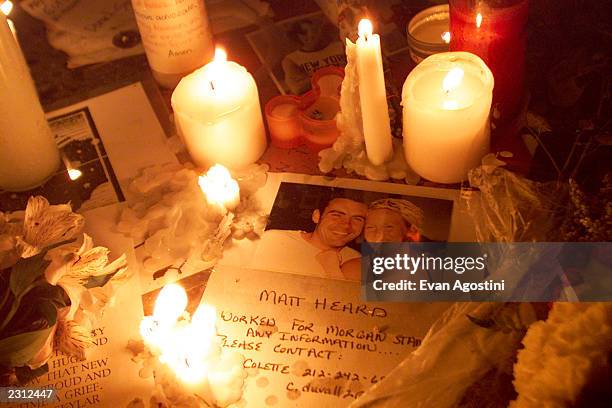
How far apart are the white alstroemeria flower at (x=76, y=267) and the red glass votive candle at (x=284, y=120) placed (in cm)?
23

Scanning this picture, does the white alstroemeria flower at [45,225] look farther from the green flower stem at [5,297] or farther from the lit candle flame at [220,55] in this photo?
the lit candle flame at [220,55]

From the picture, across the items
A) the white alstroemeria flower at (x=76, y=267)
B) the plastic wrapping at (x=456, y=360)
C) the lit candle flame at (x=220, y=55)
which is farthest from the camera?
the lit candle flame at (x=220, y=55)

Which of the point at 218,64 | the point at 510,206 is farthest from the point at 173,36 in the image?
the point at 510,206

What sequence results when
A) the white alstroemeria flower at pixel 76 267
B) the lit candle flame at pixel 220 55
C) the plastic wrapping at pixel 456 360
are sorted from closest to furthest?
the plastic wrapping at pixel 456 360
the white alstroemeria flower at pixel 76 267
the lit candle flame at pixel 220 55

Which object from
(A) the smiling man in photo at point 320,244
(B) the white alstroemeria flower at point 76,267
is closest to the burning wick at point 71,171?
(B) the white alstroemeria flower at point 76,267

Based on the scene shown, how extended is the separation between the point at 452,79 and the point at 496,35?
83 millimetres

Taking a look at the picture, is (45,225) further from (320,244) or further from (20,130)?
(320,244)

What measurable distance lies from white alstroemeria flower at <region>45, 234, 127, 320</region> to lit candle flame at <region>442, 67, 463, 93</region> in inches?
14.1

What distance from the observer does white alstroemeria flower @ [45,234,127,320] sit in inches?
24.0

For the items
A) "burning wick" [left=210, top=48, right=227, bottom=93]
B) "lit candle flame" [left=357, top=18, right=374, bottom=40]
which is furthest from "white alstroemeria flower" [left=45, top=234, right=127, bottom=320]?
"lit candle flame" [left=357, top=18, right=374, bottom=40]

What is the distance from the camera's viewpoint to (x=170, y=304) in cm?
59

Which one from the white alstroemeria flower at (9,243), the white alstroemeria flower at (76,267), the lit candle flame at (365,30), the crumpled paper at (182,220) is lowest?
the white alstroemeria flower at (76,267)

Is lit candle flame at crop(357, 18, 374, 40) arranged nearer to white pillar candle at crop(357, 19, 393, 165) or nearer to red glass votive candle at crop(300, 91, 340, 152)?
white pillar candle at crop(357, 19, 393, 165)

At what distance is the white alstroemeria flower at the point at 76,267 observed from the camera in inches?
24.0
